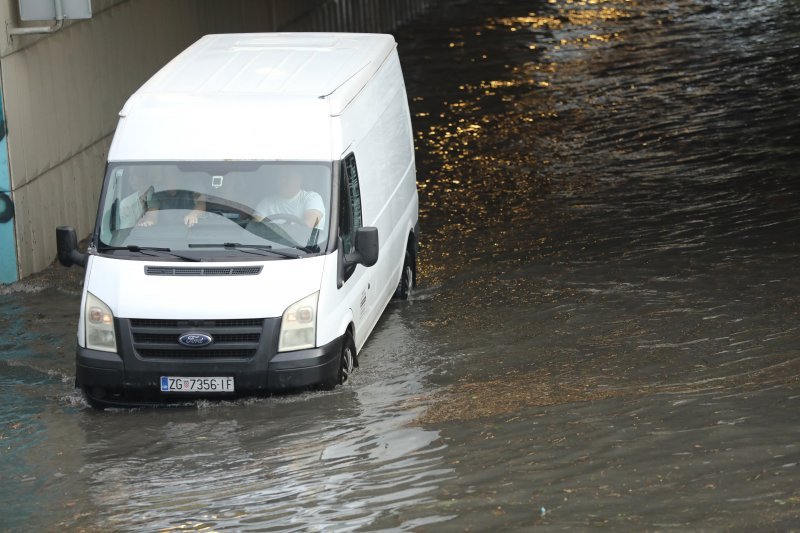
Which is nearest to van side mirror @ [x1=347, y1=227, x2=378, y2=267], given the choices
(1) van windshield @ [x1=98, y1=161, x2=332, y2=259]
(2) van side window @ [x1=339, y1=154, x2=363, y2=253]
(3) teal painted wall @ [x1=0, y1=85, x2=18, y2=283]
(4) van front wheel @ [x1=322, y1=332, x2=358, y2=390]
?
(2) van side window @ [x1=339, y1=154, x2=363, y2=253]

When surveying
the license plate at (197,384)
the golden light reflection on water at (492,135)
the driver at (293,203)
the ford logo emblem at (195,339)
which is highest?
the driver at (293,203)

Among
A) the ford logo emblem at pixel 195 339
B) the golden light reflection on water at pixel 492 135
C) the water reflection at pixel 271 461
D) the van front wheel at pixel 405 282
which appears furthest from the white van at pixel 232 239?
the golden light reflection on water at pixel 492 135

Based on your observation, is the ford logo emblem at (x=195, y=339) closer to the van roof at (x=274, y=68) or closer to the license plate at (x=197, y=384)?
the license plate at (x=197, y=384)

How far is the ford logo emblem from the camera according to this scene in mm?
9891

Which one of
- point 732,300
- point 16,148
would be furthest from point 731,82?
point 16,148

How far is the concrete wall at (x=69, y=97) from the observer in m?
14.4

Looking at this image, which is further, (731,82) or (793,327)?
(731,82)

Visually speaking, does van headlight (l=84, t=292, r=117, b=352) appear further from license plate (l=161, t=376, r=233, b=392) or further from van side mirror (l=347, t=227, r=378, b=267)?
van side mirror (l=347, t=227, r=378, b=267)

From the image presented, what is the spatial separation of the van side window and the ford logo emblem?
134 cm

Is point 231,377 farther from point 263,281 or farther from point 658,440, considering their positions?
point 658,440

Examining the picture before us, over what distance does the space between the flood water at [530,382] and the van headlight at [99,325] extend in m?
0.56

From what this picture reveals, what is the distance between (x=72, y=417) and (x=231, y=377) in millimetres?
1273

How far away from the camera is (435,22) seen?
31.5m

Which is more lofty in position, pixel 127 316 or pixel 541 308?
pixel 127 316
